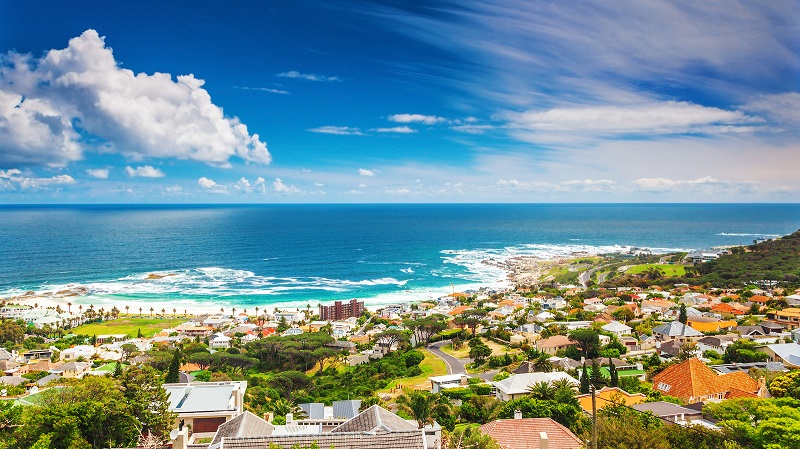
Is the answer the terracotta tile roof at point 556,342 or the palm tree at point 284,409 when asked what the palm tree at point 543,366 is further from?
the palm tree at point 284,409

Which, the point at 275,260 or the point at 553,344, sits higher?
the point at 275,260

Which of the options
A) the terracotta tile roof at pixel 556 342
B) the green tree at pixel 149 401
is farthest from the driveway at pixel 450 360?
the green tree at pixel 149 401

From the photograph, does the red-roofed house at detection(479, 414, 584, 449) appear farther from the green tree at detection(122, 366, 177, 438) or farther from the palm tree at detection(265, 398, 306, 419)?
the green tree at detection(122, 366, 177, 438)

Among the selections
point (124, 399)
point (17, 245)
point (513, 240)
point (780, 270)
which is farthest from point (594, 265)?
point (17, 245)

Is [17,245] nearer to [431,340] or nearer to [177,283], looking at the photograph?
[177,283]

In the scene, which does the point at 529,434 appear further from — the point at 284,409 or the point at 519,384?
the point at 284,409

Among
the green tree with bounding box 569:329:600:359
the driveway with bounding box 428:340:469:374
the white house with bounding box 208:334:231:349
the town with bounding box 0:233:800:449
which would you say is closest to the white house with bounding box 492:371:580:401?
the town with bounding box 0:233:800:449

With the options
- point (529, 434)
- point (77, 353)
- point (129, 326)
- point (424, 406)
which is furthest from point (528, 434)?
point (129, 326)
